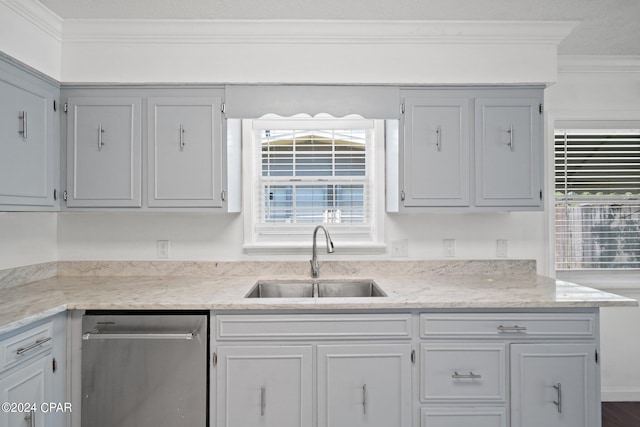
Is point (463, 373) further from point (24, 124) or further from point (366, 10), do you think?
point (24, 124)

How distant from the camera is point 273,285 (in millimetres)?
2568

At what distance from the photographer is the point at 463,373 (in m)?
1.95

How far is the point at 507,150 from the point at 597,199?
1.11m

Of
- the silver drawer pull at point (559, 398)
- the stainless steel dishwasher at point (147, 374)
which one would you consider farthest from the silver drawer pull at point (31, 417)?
the silver drawer pull at point (559, 398)

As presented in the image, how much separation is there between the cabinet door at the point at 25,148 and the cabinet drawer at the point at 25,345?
27.6 inches

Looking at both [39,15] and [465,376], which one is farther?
[39,15]

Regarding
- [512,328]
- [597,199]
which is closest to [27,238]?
[512,328]

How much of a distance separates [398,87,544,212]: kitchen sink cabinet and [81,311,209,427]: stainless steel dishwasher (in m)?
Result: 1.56

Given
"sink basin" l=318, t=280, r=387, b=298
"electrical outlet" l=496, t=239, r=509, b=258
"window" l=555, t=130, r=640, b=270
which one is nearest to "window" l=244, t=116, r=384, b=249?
"sink basin" l=318, t=280, r=387, b=298

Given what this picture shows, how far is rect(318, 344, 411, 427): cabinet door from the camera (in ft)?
6.33

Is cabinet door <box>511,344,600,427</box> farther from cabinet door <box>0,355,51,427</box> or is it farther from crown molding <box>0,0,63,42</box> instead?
crown molding <box>0,0,63,42</box>

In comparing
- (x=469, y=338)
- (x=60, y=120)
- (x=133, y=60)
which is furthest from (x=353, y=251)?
(x=60, y=120)

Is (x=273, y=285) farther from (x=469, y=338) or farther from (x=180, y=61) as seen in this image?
(x=180, y=61)

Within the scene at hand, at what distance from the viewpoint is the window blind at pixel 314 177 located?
9.21 feet
